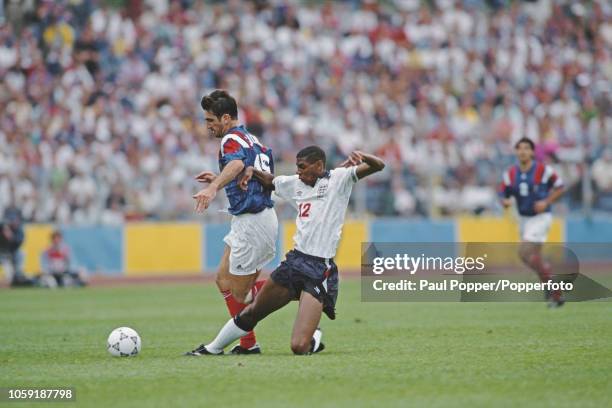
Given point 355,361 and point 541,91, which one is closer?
point 355,361

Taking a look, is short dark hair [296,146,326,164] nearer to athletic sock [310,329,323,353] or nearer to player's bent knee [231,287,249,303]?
player's bent knee [231,287,249,303]

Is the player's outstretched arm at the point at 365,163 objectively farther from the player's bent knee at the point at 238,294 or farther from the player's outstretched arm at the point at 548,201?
the player's outstretched arm at the point at 548,201

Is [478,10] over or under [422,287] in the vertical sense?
over

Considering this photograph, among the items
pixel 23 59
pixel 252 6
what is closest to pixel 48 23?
pixel 23 59

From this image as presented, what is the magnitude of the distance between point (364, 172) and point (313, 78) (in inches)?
769

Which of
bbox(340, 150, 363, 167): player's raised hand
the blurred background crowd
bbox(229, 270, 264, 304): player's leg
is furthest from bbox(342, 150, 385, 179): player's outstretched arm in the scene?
the blurred background crowd

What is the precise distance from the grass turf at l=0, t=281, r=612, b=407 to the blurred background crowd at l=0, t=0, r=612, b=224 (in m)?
8.69

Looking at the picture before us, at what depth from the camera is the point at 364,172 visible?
10172 mm

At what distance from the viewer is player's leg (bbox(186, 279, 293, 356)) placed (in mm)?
10242

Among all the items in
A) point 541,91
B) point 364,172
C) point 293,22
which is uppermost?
point 293,22

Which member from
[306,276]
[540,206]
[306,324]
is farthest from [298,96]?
[306,324]

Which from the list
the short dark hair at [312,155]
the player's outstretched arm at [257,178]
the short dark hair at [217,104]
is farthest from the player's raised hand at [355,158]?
the short dark hair at [217,104]

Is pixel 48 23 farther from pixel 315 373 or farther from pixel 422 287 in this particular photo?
pixel 315 373

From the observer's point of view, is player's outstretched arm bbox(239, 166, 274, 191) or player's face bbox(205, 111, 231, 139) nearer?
player's outstretched arm bbox(239, 166, 274, 191)
